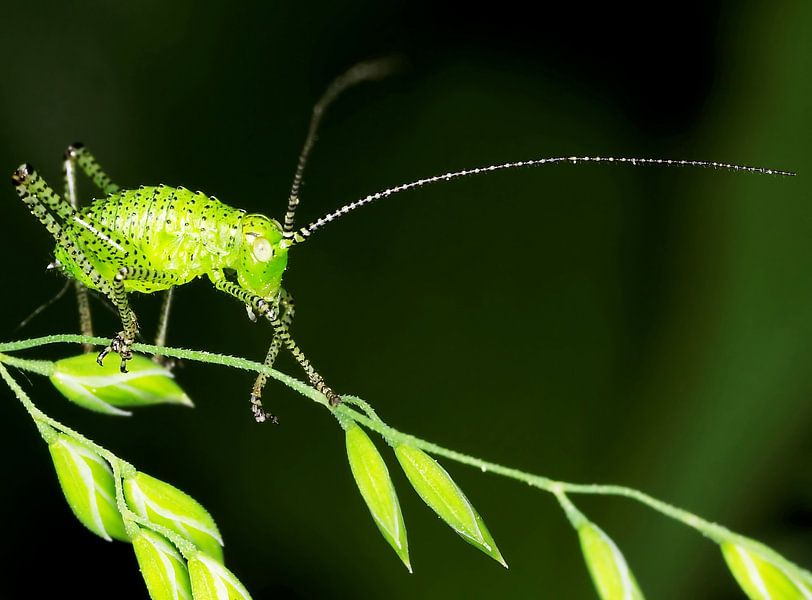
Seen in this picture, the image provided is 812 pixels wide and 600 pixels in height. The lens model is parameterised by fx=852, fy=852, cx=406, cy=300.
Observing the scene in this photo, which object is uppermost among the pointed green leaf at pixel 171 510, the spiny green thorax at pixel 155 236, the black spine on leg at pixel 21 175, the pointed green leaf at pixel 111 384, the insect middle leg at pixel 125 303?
the black spine on leg at pixel 21 175

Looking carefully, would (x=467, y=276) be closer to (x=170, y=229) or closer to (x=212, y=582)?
(x=170, y=229)

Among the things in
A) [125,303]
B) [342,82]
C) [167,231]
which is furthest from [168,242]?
[342,82]

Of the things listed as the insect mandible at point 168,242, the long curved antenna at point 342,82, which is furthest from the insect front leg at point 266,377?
the long curved antenna at point 342,82

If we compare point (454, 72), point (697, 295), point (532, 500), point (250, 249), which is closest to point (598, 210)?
point (697, 295)

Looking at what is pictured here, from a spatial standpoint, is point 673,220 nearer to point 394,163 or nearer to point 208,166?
point 394,163

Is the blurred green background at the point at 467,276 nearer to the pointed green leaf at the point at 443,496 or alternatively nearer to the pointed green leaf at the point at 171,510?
the pointed green leaf at the point at 171,510

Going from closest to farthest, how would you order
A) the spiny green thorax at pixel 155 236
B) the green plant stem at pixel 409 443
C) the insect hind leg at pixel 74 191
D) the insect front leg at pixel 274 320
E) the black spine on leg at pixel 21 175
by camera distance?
the green plant stem at pixel 409 443 < the insect front leg at pixel 274 320 < the black spine on leg at pixel 21 175 < the spiny green thorax at pixel 155 236 < the insect hind leg at pixel 74 191
